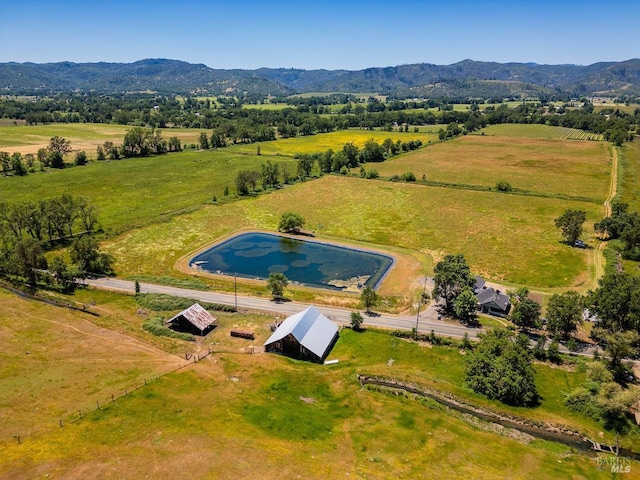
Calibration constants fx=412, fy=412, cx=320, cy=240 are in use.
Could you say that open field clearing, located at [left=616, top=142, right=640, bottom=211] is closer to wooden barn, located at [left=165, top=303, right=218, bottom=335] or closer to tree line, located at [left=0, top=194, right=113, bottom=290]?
wooden barn, located at [left=165, top=303, right=218, bottom=335]

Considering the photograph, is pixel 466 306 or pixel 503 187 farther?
pixel 503 187

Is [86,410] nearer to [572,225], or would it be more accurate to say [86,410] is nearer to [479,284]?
[479,284]

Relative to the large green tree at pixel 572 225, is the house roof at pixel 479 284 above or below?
below

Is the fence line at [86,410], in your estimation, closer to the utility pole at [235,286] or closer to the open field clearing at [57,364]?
the open field clearing at [57,364]

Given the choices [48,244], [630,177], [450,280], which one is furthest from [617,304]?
[630,177]

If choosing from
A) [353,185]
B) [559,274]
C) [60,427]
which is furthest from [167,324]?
[353,185]

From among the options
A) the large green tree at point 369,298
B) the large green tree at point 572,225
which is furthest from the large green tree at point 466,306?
the large green tree at point 572,225
